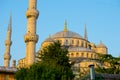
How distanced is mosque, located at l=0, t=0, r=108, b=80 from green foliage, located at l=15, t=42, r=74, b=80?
3538mm

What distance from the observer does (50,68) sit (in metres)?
18.1

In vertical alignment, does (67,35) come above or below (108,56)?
above

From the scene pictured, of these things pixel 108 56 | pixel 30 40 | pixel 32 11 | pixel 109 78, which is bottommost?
pixel 109 78

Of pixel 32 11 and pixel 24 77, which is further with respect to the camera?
pixel 32 11

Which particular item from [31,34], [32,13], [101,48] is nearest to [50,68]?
[31,34]

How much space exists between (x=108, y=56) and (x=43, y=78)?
19.9 ft

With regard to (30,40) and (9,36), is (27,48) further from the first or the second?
(9,36)

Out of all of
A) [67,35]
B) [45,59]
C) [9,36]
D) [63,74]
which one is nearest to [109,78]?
[63,74]

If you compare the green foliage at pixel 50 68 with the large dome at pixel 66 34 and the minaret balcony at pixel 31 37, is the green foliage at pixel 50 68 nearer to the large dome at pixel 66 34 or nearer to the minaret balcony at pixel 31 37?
the minaret balcony at pixel 31 37

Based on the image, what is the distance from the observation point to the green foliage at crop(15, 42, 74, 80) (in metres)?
18.1

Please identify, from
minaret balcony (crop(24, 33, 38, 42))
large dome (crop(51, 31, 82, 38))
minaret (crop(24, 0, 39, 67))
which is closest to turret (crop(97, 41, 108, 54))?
large dome (crop(51, 31, 82, 38))

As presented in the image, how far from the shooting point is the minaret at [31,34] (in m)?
27.2

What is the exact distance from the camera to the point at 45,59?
20312 millimetres

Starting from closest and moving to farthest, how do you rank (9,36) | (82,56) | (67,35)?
(9,36), (82,56), (67,35)
